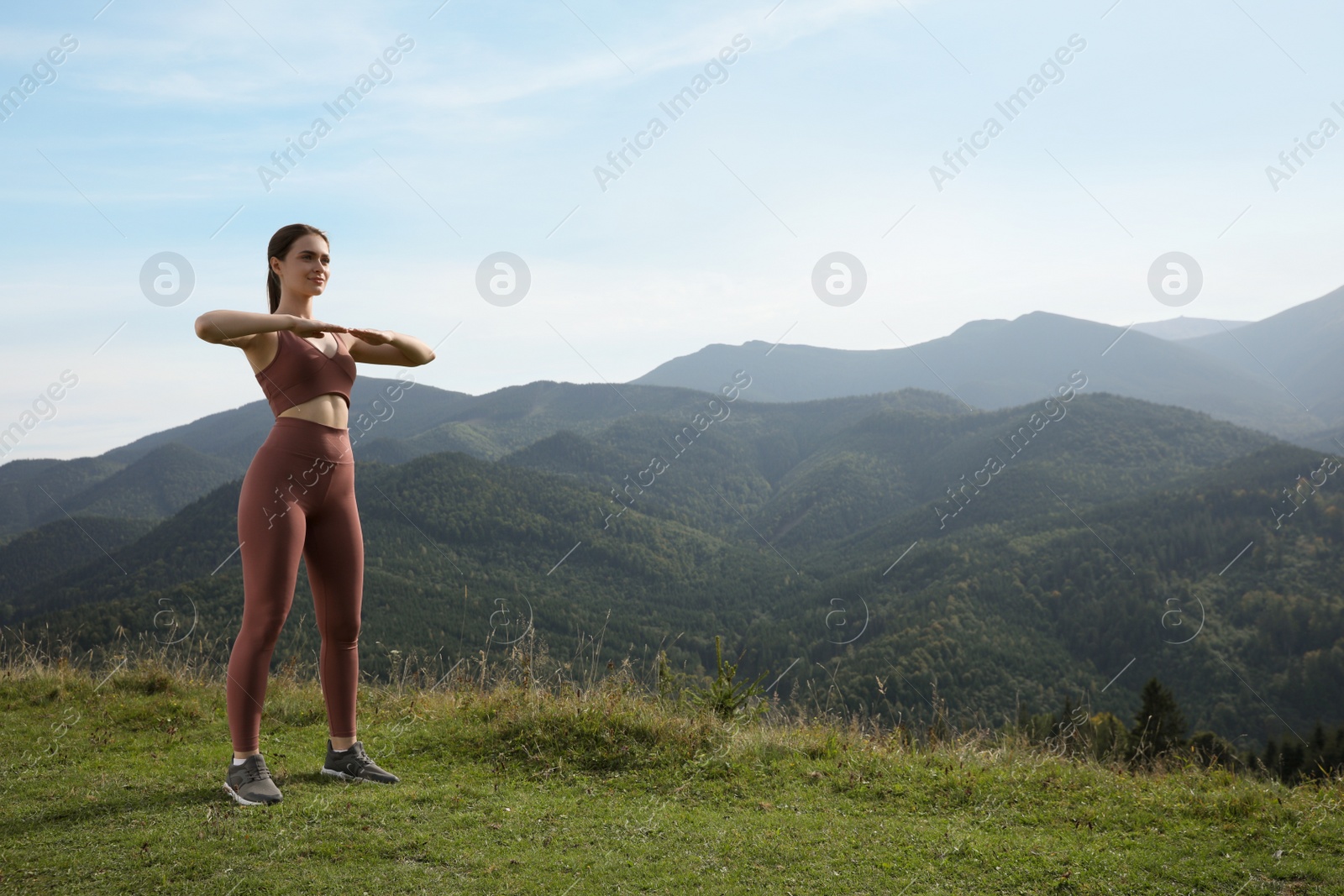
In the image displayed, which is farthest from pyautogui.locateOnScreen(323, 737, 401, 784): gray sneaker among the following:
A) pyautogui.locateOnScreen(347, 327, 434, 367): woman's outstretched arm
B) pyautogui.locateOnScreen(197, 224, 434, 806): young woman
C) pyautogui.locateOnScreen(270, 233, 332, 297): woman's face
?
pyautogui.locateOnScreen(270, 233, 332, 297): woman's face

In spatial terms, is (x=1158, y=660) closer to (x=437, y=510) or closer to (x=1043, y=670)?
(x=1043, y=670)

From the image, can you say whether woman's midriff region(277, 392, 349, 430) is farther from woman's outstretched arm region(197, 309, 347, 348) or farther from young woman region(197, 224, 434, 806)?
woman's outstretched arm region(197, 309, 347, 348)

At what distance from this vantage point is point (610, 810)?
152 inches

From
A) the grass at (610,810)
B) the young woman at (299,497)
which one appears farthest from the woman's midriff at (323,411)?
the grass at (610,810)

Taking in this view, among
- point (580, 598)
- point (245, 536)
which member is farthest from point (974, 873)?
point (580, 598)

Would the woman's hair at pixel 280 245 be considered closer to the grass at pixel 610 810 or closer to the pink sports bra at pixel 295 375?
the pink sports bra at pixel 295 375

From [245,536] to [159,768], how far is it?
5.26ft

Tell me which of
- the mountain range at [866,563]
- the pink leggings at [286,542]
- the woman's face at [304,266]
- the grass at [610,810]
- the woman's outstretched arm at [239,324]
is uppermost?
the woman's face at [304,266]

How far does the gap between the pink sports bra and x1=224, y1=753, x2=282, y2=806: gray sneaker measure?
69.5 inches

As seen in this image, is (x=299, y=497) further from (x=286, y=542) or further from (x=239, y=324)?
(x=239, y=324)

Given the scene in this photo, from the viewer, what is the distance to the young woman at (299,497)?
3.80 m

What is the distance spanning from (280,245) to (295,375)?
714mm

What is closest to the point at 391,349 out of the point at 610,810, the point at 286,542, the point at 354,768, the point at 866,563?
the point at 286,542

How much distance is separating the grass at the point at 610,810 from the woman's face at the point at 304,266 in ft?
8.45
